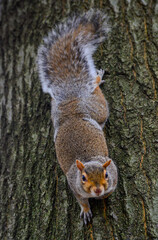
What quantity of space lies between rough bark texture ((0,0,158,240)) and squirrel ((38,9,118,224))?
8 cm

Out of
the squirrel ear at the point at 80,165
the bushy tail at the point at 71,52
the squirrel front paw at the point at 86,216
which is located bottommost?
the squirrel front paw at the point at 86,216

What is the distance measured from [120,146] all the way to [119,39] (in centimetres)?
100

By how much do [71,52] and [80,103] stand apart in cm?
57

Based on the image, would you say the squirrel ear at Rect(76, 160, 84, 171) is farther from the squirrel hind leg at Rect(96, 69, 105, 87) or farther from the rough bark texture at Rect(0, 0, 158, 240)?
the squirrel hind leg at Rect(96, 69, 105, 87)

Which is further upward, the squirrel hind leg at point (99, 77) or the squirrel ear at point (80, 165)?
the squirrel hind leg at point (99, 77)

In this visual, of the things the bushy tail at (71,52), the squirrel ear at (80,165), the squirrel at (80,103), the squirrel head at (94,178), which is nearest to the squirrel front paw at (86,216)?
the squirrel at (80,103)

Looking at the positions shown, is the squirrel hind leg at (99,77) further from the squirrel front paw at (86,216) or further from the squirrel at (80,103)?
the squirrel front paw at (86,216)

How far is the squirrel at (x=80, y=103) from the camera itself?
1.81 m

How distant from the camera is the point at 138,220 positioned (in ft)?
5.55

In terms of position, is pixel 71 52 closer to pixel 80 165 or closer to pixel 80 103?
pixel 80 103

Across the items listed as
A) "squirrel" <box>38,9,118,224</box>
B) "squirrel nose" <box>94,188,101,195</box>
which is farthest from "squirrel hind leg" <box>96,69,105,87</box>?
"squirrel nose" <box>94,188,101,195</box>

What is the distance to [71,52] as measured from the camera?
→ 2.55 m

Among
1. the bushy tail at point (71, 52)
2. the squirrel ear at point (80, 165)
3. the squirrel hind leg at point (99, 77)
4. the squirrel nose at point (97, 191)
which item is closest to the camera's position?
the squirrel nose at point (97, 191)

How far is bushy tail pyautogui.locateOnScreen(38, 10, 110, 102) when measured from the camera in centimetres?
244
